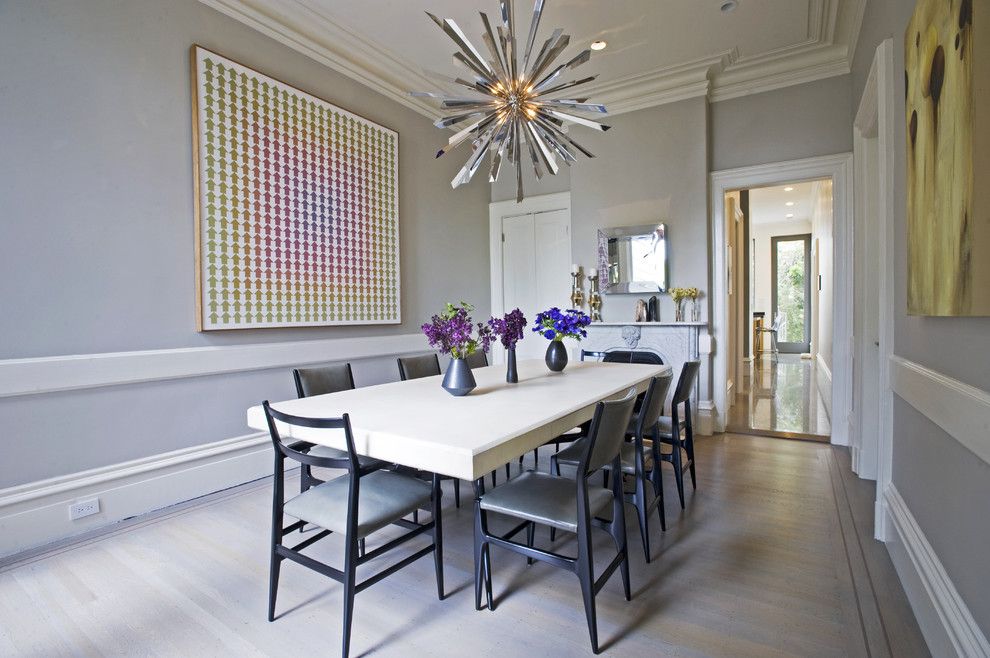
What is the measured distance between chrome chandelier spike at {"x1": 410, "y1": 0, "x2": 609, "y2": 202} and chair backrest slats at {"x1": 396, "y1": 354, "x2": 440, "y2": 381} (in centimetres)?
121

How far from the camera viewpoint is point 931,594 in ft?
5.10

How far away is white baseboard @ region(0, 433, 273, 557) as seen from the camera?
2279 mm

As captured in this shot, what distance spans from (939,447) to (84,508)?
3.78 metres

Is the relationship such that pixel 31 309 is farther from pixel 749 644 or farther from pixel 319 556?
pixel 749 644

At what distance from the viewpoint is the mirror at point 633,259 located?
4.43 metres

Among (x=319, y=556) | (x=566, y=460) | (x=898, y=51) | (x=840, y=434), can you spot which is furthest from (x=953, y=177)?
(x=840, y=434)

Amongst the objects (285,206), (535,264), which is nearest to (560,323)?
(285,206)

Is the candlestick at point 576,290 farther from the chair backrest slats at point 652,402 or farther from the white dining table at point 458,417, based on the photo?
the chair backrest slats at point 652,402

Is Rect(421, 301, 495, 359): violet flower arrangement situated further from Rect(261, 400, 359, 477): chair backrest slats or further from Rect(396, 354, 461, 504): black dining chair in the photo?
Rect(396, 354, 461, 504): black dining chair

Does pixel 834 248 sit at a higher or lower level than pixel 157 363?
higher

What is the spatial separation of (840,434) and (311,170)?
15.6 ft

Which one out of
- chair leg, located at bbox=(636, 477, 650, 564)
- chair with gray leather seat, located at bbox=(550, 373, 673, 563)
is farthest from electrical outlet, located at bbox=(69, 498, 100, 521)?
chair leg, located at bbox=(636, 477, 650, 564)

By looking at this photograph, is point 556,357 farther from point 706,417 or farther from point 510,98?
point 706,417

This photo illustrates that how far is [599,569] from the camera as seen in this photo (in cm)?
201
